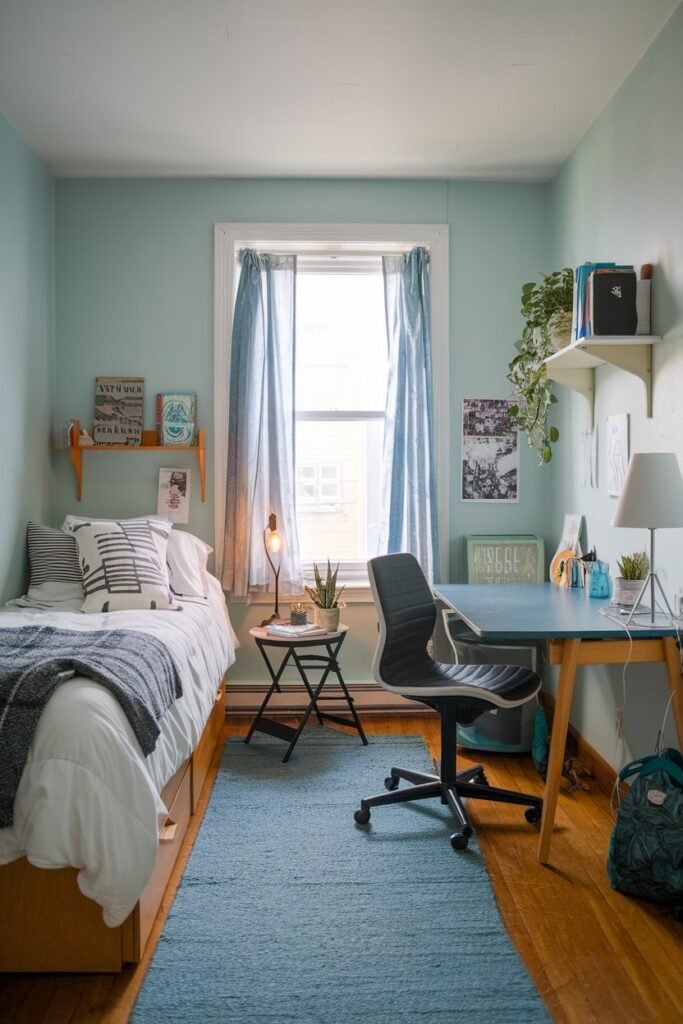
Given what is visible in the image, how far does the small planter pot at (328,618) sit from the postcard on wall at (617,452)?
136cm

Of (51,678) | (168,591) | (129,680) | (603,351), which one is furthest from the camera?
(168,591)

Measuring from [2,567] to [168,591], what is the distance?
72 cm

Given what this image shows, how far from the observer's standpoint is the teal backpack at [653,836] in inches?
89.5

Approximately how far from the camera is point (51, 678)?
201 cm

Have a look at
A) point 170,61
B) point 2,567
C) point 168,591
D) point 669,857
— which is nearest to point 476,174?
point 170,61

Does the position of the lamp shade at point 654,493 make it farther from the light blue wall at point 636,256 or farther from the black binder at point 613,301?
the black binder at point 613,301

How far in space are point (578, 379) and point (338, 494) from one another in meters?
1.42

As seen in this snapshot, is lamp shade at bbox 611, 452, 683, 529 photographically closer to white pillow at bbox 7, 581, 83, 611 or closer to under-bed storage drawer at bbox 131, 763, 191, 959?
under-bed storage drawer at bbox 131, 763, 191, 959

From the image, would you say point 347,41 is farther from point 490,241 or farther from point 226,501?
point 226,501

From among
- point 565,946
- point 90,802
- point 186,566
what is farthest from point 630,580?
point 186,566

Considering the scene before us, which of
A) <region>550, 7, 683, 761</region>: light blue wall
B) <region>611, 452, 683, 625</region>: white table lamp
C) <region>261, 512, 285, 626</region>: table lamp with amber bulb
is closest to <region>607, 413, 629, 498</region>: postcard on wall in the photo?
<region>550, 7, 683, 761</region>: light blue wall

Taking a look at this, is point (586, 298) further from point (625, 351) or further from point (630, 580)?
point (630, 580)

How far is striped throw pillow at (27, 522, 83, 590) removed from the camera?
357 cm

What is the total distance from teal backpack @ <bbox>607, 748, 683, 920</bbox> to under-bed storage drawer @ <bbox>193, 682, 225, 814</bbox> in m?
1.46
